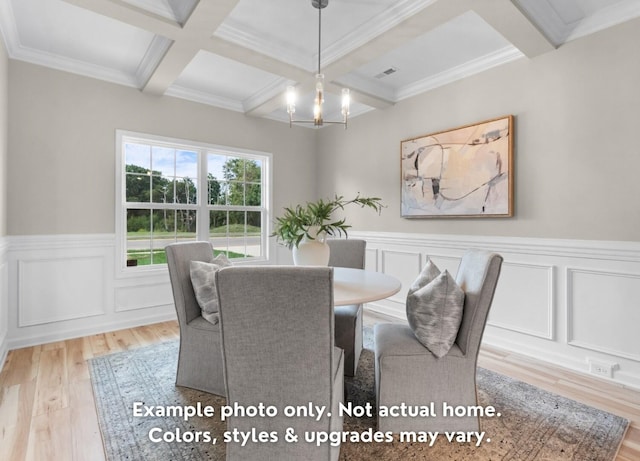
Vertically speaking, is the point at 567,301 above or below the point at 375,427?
above

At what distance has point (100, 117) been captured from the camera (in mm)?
3361

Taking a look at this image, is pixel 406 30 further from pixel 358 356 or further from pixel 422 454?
pixel 422 454

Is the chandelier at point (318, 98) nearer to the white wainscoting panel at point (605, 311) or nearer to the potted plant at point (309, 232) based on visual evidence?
the potted plant at point (309, 232)

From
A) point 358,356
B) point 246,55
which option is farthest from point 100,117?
point 358,356

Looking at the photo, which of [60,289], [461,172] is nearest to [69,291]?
[60,289]

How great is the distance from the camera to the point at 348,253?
3.04 meters

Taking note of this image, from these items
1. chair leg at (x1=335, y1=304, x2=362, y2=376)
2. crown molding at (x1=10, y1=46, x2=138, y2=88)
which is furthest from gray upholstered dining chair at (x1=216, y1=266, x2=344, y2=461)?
crown molding at (x1=10, y1=46, x2=138, y2=88)

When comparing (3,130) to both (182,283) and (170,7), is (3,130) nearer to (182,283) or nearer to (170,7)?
(170,7)

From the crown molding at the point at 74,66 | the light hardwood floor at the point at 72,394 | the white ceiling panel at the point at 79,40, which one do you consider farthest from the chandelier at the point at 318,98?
A: the crown molding at the point at 74,66

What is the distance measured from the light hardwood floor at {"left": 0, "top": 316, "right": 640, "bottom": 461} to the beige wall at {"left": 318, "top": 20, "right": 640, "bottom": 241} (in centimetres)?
109

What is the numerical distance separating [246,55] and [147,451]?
9.07 feet

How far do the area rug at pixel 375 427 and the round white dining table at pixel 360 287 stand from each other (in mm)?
751

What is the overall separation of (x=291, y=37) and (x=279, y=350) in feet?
8.11

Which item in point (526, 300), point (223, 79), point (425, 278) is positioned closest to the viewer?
point (425, 278)
